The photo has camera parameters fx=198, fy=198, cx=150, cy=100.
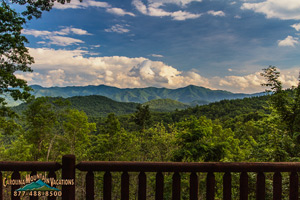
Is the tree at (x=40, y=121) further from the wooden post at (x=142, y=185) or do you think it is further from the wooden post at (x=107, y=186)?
the wooden post at (x=142, y=185)

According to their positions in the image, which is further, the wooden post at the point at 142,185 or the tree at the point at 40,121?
the tree at the point at 40,121

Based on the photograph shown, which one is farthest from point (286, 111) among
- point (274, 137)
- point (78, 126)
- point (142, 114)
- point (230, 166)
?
point (142, 114)

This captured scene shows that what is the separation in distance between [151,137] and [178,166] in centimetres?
1745

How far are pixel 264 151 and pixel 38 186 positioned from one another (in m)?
5.69

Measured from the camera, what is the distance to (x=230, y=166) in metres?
1.94

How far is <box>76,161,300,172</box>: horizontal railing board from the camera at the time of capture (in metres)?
1.90

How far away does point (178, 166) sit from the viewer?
191 cm

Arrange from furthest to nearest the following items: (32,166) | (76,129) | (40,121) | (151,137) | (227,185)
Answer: (76,129)
(151,137)
(40,121)
(227,185)
(32,166)

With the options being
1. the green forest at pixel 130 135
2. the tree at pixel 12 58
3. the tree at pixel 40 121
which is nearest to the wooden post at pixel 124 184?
the green forest at pixel 130 135

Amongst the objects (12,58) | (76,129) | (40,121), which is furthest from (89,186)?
(76,129)

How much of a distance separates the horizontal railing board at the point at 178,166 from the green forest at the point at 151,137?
3.05m

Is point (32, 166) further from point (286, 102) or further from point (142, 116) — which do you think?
point (142, 116)

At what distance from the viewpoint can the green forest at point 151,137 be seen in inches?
199

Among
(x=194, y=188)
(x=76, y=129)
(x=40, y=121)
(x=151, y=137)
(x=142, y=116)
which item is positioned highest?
(x=194, y=188)
